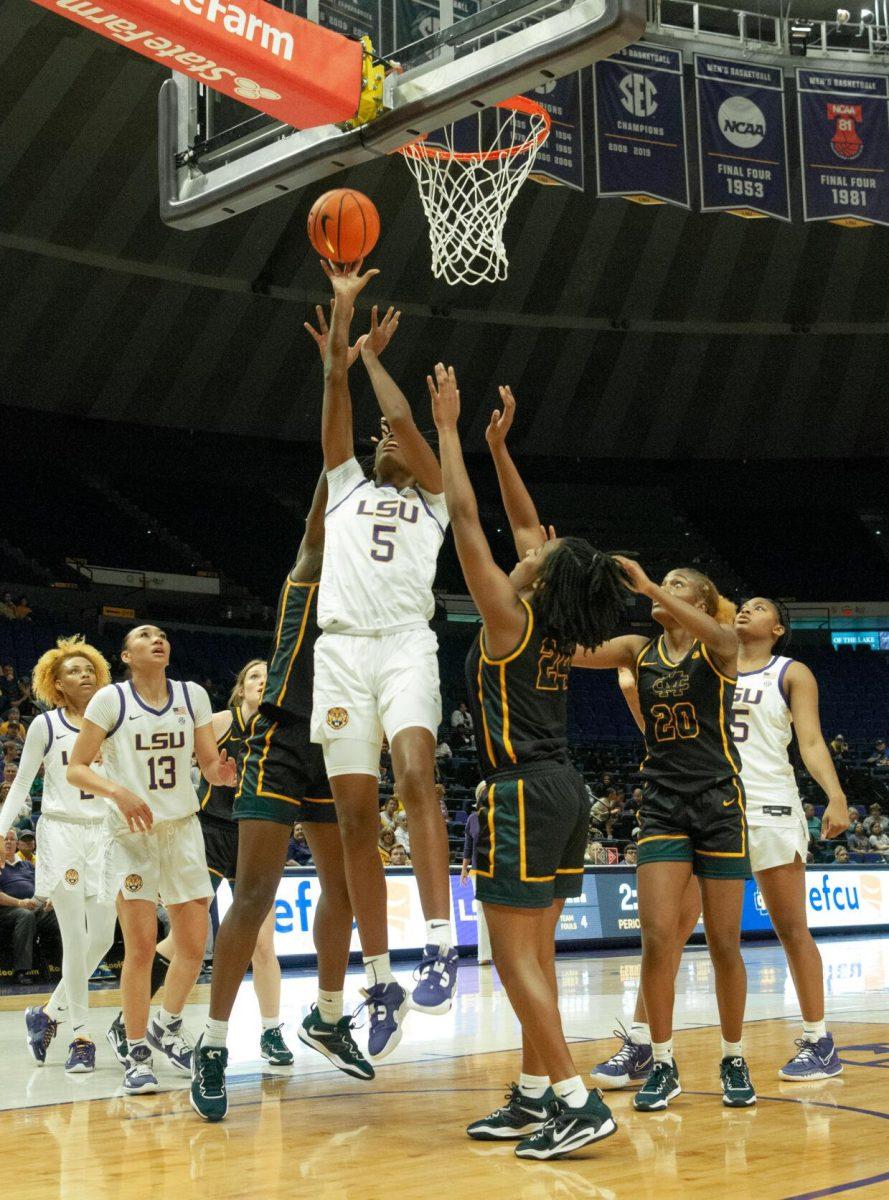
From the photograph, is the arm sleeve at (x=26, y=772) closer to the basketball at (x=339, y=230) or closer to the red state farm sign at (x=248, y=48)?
the basketball at (x=339, y=230)

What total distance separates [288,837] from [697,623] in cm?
181

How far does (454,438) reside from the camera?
15.3ft

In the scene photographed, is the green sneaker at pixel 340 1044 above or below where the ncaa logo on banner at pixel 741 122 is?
below

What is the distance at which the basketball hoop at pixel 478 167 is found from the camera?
1130cm

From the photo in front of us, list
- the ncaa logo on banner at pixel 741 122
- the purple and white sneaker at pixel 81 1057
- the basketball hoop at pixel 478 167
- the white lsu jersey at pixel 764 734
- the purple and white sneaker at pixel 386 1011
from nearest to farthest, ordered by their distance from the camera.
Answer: the purple and white sneaker at pixel 386 1011, the white lsu jersey at pixel 764 734, the purple and white sneaker at pixel 81 1057, the basketball hoop at pixel 478 167, the ncaa logo on banner at pixel 741 122

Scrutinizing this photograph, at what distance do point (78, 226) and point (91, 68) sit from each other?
10.0 ft

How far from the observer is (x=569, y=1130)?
14.0ft

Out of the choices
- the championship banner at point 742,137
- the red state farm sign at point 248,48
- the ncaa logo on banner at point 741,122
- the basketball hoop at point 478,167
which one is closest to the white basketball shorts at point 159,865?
the red state farm sign at point 248,48

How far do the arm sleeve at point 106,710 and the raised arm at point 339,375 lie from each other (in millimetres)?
1641

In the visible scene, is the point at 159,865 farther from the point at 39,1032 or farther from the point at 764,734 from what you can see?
the point at 764,734

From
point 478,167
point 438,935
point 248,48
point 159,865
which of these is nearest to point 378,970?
point 438,935

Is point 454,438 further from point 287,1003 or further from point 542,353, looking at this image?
point 542,353

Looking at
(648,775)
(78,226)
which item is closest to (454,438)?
(648,775)

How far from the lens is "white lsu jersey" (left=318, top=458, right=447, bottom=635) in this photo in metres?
5.14
